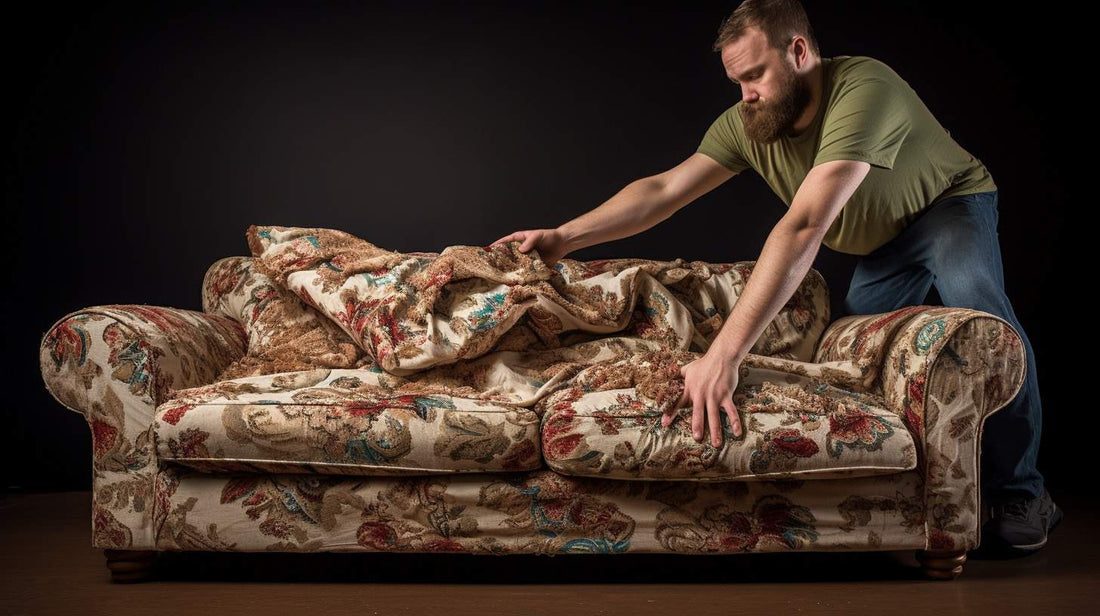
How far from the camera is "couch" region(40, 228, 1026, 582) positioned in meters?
1.86

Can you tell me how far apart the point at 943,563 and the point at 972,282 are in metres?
0.68

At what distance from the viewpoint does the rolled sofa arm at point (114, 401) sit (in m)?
1.95

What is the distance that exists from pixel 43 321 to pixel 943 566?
9.34ft

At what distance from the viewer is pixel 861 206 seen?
234cm

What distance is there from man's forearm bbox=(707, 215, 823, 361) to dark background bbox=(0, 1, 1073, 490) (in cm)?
116

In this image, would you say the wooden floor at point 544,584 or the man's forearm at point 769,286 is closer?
the wooden floor at point 544,584

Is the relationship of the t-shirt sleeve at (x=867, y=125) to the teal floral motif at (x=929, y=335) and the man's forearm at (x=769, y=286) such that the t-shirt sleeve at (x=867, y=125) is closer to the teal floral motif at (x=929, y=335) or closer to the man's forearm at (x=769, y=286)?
the man's forearm at (x=769, y=286)

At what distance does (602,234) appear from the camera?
258 centimetres

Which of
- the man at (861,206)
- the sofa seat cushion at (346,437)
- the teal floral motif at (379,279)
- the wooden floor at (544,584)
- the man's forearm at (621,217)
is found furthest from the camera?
the man's forearm at (621,217)

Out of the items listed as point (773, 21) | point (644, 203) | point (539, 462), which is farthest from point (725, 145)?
point (539, 462)

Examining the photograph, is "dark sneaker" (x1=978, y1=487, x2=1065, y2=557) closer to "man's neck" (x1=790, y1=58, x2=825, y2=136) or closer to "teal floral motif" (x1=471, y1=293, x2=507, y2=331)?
"man's neck" (x1=790, y1=58, x2=825, y2=136)

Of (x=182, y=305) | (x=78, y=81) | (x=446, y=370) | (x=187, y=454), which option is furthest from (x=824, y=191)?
(x=78, y=81)

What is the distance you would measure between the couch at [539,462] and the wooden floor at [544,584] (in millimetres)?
85

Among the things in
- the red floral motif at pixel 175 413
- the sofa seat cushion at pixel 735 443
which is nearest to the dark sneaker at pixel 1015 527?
the sofa seat cushion at pixel 735 443
